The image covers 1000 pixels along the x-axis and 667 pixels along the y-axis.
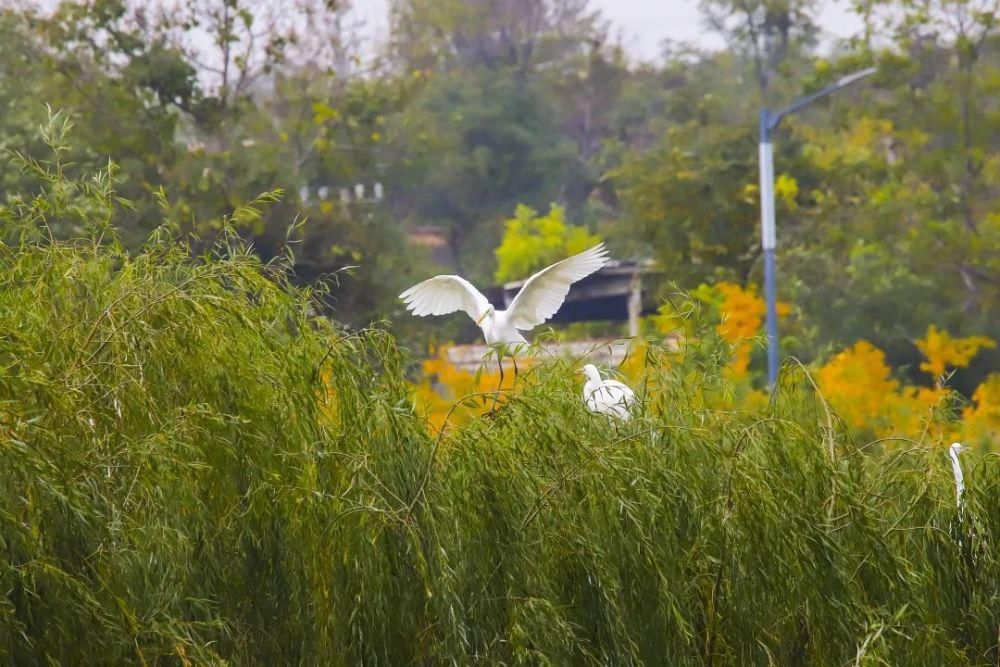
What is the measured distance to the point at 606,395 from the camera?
803 centimetres

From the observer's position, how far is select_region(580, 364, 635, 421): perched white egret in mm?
7488

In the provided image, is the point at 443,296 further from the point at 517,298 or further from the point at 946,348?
the point at 946,348

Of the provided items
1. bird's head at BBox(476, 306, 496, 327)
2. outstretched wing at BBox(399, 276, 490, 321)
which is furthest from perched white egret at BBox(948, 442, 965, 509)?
outstretched wing at BBox(399, 276, 490, 321)

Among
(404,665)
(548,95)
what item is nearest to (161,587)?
(404,665)

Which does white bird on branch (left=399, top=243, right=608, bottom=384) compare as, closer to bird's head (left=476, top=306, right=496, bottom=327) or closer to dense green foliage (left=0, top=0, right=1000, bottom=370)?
bird's head (left=476, top=306, right=496, bottom=327)

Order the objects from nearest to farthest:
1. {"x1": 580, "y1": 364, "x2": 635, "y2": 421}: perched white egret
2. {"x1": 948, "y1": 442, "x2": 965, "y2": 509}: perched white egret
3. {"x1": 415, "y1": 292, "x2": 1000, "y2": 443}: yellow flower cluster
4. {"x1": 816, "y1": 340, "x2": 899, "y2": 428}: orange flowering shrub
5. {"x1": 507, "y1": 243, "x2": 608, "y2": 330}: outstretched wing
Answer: {"x1": 580, "y1": 364, "x2": 635, "y2": 421}: perched white egret < {"x1": 948, "y1": 442, "x2": 965, "y2": 509}: perched white egret < {"x1": 507, "y1": 243, "x2": 608, "y2": 330}: outstretched wing < {"x1": 415, "y1": 292, "x2": 1000, "y2": 443}: yellow flower cluster < {"x1": 816, "y1": 340, "x2": 899, "y2": 428}: orange flowering shrub

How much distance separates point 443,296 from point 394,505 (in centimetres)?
354

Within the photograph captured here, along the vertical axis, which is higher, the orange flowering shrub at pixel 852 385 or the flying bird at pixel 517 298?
the flying bird at pixel 517 298

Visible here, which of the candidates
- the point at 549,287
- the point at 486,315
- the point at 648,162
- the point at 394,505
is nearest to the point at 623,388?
the point at 394,505

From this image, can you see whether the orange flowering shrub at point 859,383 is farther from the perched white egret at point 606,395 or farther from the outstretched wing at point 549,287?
the perched white egret at point 606,395

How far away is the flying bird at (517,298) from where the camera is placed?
9.62 metres

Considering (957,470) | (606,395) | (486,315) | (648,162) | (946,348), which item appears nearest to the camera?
(957,470)

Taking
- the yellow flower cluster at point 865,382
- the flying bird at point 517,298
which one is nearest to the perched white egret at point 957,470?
the yellow flower cluster at point 865,382

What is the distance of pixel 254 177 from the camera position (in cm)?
2583
